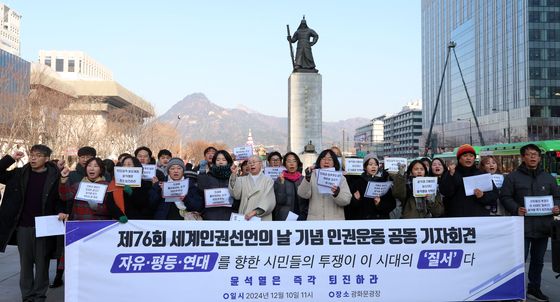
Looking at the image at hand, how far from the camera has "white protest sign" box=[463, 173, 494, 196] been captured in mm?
6195

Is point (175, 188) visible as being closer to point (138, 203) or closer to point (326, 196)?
point (138, 203)

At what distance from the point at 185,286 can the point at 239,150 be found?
11.9 feet

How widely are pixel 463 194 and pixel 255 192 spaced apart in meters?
2.58

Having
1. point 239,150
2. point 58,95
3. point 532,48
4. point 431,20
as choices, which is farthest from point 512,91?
point 239,150

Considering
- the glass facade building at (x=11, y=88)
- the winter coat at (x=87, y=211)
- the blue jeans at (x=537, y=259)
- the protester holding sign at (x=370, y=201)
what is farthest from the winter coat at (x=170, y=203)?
the glass facade building at (x=11, y=88)

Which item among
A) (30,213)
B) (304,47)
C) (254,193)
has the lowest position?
(30,213)

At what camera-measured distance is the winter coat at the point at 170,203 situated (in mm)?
6586

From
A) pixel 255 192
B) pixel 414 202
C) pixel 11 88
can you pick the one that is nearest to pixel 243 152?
pixel 255 192

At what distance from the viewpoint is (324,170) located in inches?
238

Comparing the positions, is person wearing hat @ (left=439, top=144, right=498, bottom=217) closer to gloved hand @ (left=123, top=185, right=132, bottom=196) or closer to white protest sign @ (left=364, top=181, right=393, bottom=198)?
white protest sign @ (left=364, top=181, right=393, bottom=198)

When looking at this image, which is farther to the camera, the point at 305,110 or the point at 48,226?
the point at 305,110

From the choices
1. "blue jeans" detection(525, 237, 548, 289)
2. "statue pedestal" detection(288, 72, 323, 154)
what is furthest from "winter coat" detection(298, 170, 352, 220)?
"statue pedestal" detection(288, 72, 323, 154)

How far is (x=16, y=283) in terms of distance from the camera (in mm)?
7023

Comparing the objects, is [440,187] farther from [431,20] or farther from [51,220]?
[431,20]
